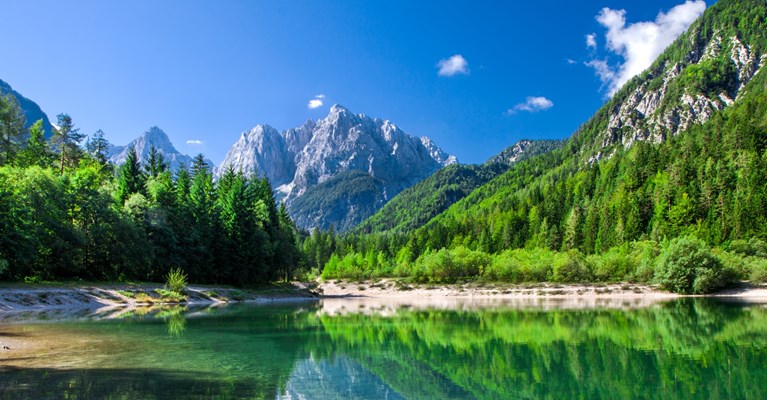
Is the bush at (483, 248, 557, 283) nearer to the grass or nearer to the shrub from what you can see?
the shrub

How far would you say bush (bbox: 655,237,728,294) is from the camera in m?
62.5

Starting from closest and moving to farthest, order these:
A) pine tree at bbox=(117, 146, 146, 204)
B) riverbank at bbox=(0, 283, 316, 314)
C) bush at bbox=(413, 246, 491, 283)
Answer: riverbank at bbox=(0, 283, 316, 314) → pine tree at bbox=(117, 146, 146, 204) → bush at bbox=(413, 246, 491, 283)

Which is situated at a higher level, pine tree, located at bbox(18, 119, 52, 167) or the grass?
pine tree, located at bbox(18, 119, 52, 167)

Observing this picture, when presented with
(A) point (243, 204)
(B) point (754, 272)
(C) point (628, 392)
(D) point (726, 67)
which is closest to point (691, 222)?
(B) point (754, 272)

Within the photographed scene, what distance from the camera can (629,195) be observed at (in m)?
114

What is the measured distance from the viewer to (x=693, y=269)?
208ft

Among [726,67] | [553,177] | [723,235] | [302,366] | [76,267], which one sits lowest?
[302,366]

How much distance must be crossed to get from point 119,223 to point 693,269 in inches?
2871

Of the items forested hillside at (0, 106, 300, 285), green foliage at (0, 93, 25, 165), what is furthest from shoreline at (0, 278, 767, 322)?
green foliage at (0, 93, 25, 165)

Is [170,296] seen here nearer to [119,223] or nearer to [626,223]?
[119,223]

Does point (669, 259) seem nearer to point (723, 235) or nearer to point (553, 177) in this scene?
point (723, 235)

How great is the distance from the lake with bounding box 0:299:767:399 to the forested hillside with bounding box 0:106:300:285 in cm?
1799

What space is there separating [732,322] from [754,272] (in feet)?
154

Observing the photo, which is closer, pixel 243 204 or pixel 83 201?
pixel 83 201
